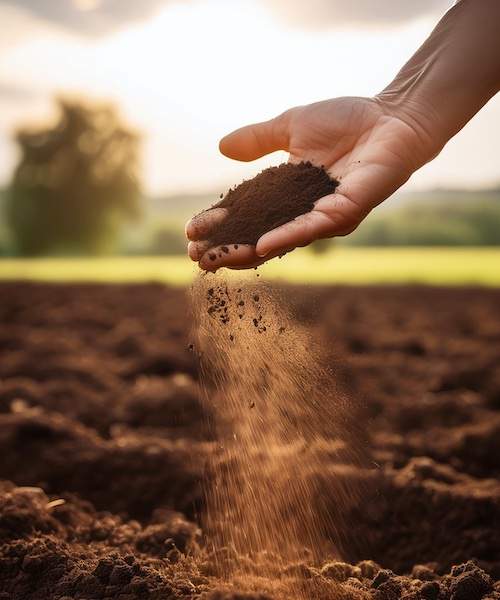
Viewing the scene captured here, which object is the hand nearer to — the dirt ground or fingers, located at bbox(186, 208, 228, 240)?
fingers, located at bbox(186, 208, 228, 240)

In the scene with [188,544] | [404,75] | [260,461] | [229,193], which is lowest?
[188,544]

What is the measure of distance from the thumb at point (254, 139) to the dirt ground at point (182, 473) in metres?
0.72

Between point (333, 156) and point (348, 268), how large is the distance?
1770cm

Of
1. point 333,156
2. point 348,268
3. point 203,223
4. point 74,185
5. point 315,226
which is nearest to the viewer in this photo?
point 315,226

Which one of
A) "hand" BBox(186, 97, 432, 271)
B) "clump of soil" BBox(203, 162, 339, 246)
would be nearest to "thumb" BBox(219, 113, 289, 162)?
"hand" BBox(186, 97, 432, 271)

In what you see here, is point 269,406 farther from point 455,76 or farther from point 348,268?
point 348,268

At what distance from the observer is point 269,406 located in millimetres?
2904

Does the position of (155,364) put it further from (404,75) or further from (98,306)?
(98,306)

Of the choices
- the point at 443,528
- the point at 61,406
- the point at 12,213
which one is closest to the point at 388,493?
the point at 443,528

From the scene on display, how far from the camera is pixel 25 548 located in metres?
2.32

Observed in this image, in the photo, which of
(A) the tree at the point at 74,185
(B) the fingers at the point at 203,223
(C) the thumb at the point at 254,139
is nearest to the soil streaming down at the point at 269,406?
(B) the fingers at the point at 203,223

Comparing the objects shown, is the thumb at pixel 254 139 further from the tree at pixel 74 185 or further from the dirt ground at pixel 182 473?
the tree at pixel 74 185

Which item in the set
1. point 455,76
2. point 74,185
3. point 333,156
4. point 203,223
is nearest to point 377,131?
point 333,156

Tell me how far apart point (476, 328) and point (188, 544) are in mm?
6742
